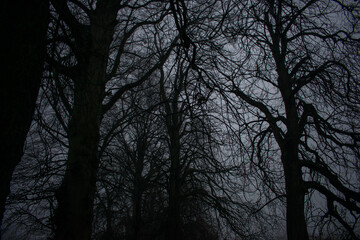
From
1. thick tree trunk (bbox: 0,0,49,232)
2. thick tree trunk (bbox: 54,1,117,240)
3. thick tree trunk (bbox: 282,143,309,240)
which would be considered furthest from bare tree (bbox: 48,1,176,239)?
thick tree trunk (bbox: 282,143,309,240)

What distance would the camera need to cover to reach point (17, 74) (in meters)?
1.25

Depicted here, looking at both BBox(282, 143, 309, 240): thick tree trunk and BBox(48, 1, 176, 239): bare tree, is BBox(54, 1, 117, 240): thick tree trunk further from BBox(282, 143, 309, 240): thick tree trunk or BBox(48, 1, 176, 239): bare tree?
BBox(282, 143, 309, 240): thick tree trunk

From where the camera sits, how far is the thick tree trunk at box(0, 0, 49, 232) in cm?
119

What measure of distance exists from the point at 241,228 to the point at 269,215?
88 cm

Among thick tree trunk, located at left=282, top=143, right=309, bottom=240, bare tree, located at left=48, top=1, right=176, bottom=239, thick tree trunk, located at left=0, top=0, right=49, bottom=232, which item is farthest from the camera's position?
thick tree trunk, located at left=282, top=143, right=309, bottom=240

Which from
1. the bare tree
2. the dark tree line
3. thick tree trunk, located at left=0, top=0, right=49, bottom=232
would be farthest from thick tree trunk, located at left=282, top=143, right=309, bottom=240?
thick tree trunk, located at left=0, top=0, right=49, bottom=232

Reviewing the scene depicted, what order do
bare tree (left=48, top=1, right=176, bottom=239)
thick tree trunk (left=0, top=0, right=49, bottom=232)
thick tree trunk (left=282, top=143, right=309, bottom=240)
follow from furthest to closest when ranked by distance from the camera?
thick tree trunk (left=282, top=143, right=309, bottom=240)
bare tree (left=48, top=1, right=176, bottom=239)
thick tree trunk (left=0, top=0, right=49, bottom=232)

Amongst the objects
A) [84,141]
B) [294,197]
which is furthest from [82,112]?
[294,197]

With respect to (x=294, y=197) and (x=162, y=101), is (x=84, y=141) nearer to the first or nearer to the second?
(x=162, y=101)

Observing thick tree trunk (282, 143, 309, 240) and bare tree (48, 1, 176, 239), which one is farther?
thick tree trunk (282, 143, 309, 240)

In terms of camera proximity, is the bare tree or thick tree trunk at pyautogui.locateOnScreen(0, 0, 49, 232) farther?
the bare tree

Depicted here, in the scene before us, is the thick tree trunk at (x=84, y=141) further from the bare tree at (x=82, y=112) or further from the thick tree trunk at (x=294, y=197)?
the thick tree trunk at (x=294, y=197)

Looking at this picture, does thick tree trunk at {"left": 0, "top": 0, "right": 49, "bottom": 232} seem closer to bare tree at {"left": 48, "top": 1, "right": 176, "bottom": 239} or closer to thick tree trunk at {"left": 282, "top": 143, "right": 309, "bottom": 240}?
bare tree at {"left": 48, "top": 1, "right": 176, "bottom": 239}

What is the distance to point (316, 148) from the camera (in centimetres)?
566
